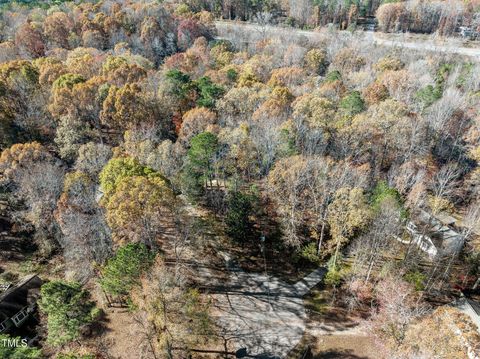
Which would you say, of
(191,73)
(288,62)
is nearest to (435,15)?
(288,62)

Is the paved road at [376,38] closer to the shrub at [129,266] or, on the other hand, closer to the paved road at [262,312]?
the paved road at [262,312]

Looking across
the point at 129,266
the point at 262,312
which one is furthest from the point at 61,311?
the point at 262,312

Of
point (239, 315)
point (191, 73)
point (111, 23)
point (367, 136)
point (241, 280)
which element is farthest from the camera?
point (111, 23)

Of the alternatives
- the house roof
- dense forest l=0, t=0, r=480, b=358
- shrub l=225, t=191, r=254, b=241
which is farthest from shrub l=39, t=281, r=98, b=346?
shrub l=225, t=191, r=254, b=241

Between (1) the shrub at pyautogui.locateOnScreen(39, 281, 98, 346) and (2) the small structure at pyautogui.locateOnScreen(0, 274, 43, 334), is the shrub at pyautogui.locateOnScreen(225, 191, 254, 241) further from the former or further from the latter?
(2) the small structure at pyautogui.locateOnScreen(0, 274, 43, 334)

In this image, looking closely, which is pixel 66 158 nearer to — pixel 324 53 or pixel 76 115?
pixel 76 115

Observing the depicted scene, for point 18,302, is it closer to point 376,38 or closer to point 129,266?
point 129,266

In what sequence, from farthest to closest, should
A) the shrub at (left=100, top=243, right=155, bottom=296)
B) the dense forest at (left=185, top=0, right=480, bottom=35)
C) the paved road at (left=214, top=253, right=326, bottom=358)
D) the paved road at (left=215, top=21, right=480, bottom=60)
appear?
the dense forest at (left=185, top=0, right=480, bottom=35) → the paved road at (left=215, top=21, right=480, bottom=60) → the paved road at (left=214, top=253, right=326, bottom=358) → the shrub at (left=100, top=243, right=155, bottom=296)
